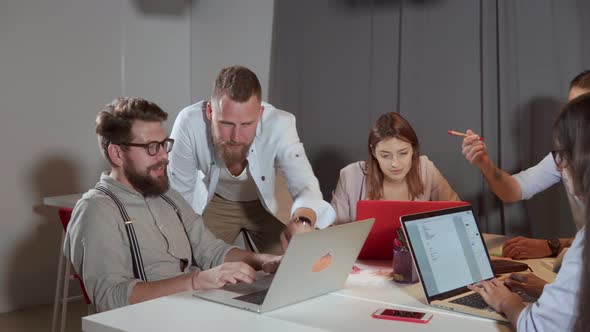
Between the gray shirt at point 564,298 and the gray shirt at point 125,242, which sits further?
the gray shirt at point 125,242

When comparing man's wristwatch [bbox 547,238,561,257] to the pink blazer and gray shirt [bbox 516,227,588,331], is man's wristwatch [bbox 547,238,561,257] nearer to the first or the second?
the pink blazer

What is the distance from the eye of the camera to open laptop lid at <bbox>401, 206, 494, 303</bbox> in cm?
194

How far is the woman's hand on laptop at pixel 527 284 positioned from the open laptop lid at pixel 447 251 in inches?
3.2

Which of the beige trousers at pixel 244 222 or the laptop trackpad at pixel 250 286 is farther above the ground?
the beige trousers at pixel 244 222

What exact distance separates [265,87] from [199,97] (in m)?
0.65

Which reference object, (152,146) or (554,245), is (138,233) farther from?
(554,245)

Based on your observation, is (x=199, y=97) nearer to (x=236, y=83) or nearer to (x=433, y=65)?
(x=433, y=65)

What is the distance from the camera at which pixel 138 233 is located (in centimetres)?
227

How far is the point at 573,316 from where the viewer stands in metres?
1.52

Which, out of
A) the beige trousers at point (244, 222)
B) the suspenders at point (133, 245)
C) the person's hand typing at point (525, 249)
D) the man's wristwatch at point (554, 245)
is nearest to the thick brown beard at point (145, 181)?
the suspenders at point (133, 245)

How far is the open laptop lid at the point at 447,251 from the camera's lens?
194 centimetres

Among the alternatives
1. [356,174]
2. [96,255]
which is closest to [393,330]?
[96,255]

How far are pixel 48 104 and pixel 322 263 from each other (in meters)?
3.05

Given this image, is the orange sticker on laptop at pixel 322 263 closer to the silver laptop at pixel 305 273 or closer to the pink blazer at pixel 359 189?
the silver laptop at pixel 305 273
